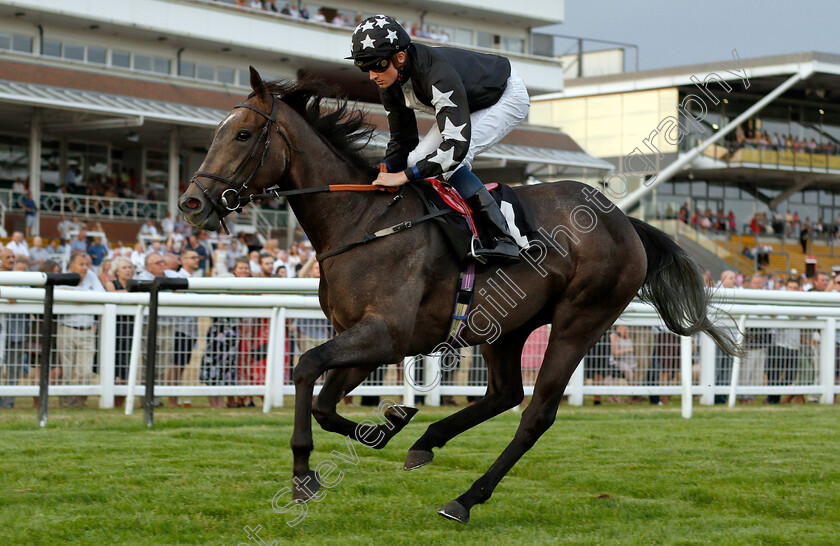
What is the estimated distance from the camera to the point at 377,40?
4.04 metres

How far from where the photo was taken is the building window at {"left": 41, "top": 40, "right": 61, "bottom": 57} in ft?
76.7

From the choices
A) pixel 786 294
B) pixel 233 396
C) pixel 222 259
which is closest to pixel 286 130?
pixel 233 396

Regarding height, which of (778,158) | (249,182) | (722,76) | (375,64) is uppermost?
(722,76)

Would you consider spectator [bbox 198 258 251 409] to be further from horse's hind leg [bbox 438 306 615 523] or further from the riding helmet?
the riding helmet

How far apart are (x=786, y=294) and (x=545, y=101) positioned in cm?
2560

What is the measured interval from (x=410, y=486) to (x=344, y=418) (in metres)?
0.73

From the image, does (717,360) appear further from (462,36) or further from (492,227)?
(462,36)

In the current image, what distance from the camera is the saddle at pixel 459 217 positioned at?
14.1 ft

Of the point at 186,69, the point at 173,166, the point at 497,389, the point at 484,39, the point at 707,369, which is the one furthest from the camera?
the point at 484,39

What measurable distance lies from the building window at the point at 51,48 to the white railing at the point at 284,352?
59.7 ft

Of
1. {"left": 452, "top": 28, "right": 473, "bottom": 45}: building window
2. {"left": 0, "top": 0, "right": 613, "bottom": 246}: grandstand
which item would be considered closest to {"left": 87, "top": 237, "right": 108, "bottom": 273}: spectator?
{"left": 0, "top": 0, "right": 613, "bottom": 246}: grandstand

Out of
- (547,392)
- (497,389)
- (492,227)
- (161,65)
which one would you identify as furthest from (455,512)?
(161,65)

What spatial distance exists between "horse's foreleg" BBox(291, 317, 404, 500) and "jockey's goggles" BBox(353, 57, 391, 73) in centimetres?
109

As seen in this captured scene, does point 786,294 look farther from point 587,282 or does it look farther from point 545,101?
point 545,101
